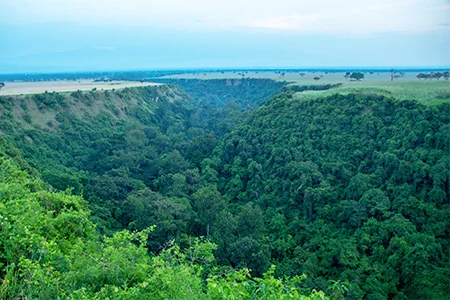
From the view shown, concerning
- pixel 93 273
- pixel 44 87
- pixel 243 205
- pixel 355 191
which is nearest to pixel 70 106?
pixel 44 87

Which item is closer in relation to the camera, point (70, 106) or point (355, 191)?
point (355, 191)

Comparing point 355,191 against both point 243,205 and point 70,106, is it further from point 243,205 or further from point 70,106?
point 70,106

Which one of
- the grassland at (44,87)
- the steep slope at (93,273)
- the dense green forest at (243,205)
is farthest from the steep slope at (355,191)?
the grassland at (44,87)

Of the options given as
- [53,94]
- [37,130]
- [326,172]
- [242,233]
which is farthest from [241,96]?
[242,233]

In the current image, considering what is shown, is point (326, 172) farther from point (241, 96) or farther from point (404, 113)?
point (241, 96)

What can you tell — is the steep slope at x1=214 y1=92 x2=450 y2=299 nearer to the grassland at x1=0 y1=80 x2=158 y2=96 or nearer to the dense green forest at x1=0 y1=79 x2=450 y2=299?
the dense green forest at x1=0 y1=79 x2=450 y2=299

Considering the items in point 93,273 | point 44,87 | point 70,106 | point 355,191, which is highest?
point 44,87
